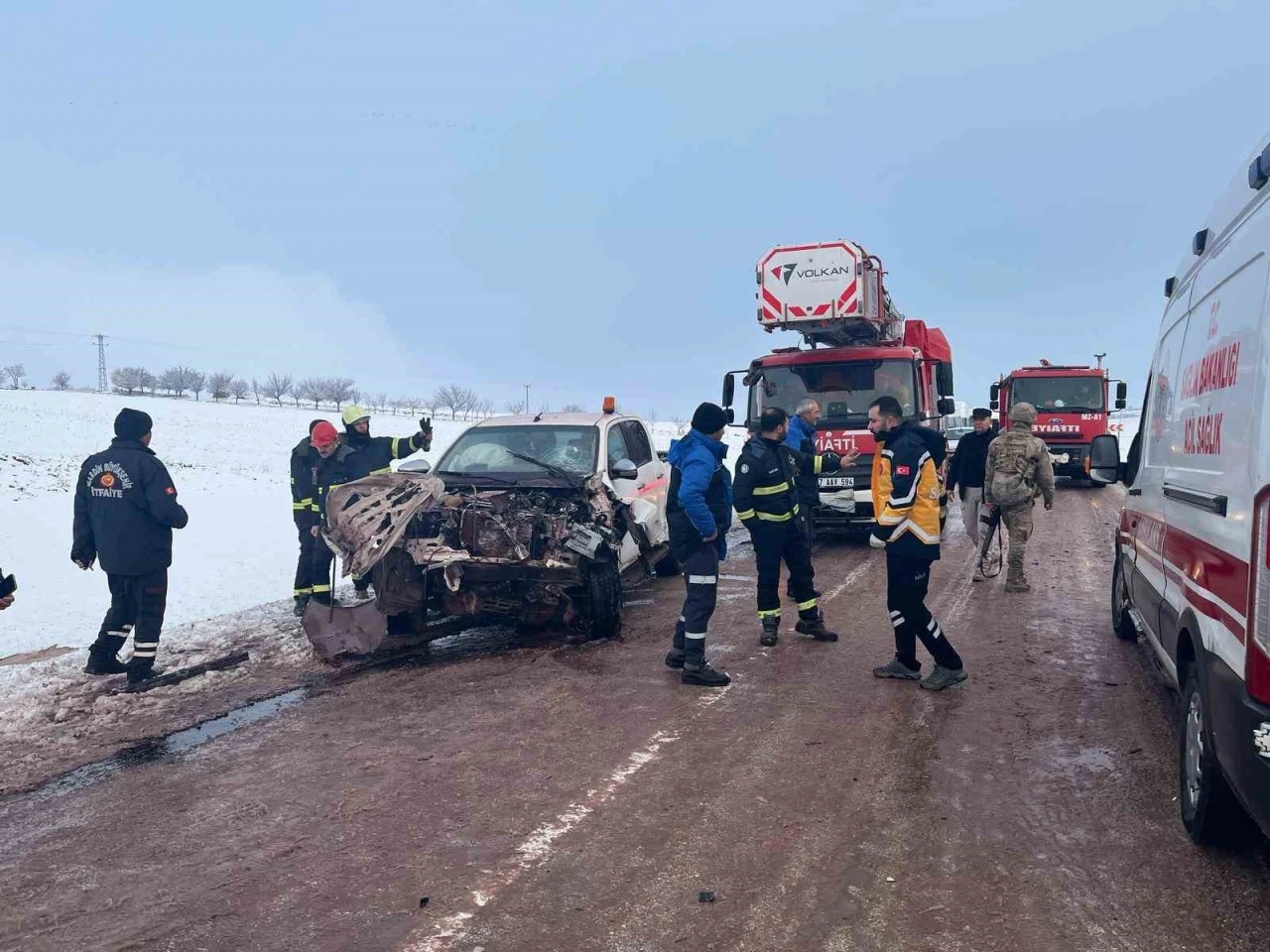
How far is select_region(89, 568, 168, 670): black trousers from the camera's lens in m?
6.04

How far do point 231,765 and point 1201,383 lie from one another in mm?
4884

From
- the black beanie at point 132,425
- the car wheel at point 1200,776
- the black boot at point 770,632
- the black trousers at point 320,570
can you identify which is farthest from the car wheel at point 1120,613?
the black beanie at point 132,425

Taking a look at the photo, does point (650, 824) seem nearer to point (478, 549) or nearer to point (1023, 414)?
point (478, 549)

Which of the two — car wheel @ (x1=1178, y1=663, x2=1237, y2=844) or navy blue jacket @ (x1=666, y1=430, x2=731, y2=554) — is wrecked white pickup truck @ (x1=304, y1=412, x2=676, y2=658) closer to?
navy blue jacket @ (x1=666, y1=430, x2=731, y2=554)

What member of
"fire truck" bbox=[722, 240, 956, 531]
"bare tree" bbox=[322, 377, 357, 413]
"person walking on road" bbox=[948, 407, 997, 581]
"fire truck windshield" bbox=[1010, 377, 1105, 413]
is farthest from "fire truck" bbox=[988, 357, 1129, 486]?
"bare tree" bbox=[322, 377, 357, 413]

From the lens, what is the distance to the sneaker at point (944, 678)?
5.60 meters

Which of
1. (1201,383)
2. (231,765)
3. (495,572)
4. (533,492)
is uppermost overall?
(1201,383)

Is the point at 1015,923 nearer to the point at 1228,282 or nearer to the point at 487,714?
the point at 1228,282

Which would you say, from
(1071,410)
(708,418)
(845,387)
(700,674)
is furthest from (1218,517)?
(1071,410)

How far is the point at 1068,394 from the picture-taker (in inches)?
745

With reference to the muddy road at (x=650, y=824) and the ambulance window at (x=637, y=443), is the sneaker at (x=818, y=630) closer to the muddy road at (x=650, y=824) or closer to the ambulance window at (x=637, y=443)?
the muddy road at (x=650, y=824)

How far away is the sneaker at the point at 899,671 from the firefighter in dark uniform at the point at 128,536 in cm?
483

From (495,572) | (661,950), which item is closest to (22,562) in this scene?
(495,572)

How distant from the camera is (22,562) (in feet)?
31.4
